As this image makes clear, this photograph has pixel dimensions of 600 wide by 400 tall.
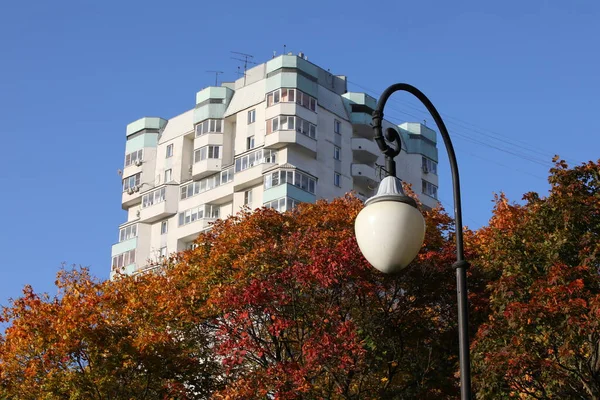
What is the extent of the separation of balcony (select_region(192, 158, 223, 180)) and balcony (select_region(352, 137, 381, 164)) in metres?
9.20

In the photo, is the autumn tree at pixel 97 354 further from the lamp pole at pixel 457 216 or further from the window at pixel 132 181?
the window at pixel 132 181

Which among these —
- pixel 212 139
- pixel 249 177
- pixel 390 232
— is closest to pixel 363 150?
pixel 249 177

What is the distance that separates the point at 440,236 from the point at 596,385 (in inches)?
442

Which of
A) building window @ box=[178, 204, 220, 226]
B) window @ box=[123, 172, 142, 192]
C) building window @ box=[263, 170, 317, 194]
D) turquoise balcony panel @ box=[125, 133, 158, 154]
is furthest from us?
turquoise balcony panel @ box=[125, 133, 158, 154]

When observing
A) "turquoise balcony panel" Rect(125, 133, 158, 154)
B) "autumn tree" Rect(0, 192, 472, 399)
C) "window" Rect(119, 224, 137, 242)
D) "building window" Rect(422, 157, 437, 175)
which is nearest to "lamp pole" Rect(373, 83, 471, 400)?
"autumn tree" Rect(0, 192, 472, 399)

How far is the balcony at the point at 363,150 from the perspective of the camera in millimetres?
68750

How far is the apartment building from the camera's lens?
6462 centimetres

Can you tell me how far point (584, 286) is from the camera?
22.0 meters

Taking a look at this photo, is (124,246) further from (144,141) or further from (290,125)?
(290,125)

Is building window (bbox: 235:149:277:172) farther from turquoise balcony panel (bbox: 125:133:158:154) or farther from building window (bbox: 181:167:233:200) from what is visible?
turquoise balcony panel (bbox: 125:133:158:154)

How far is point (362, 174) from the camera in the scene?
68.2 metres

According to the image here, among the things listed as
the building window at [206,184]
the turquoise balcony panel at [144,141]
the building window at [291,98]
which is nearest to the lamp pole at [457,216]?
the building window at [291,98]

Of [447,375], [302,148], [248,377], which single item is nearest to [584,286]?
[447,375]

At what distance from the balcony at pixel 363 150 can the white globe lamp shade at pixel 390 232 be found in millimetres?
59906
